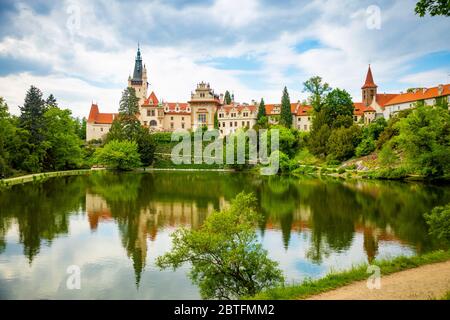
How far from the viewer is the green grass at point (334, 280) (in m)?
8.12

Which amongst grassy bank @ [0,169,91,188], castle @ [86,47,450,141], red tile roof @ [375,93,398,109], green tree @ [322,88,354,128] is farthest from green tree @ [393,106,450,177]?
grassy bank @ [0,169,91,188]

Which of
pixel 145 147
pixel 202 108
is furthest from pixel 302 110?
pixel 145 147

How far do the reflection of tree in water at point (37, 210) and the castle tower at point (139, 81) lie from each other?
4489 cm

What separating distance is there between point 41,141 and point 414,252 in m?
39.3

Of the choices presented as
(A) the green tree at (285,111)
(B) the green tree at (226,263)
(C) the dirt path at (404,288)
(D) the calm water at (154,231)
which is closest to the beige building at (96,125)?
(A) the green tree at (285,111)

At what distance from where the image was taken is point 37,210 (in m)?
21.3

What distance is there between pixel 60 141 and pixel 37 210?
27784 millimetres

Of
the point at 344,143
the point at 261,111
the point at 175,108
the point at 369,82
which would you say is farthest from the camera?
the point at 175,108

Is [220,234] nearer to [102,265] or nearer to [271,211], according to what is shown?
[102,265]

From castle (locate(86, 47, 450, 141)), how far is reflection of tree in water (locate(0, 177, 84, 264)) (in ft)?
117

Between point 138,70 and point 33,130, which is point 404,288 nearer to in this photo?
point 33,130

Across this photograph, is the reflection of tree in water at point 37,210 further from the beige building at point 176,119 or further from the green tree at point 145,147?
the beige building at point 176,119

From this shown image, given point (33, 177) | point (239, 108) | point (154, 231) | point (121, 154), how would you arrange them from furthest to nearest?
point (239, 108) < point (121, 154) < point (33, 177) < point (154, 231)
